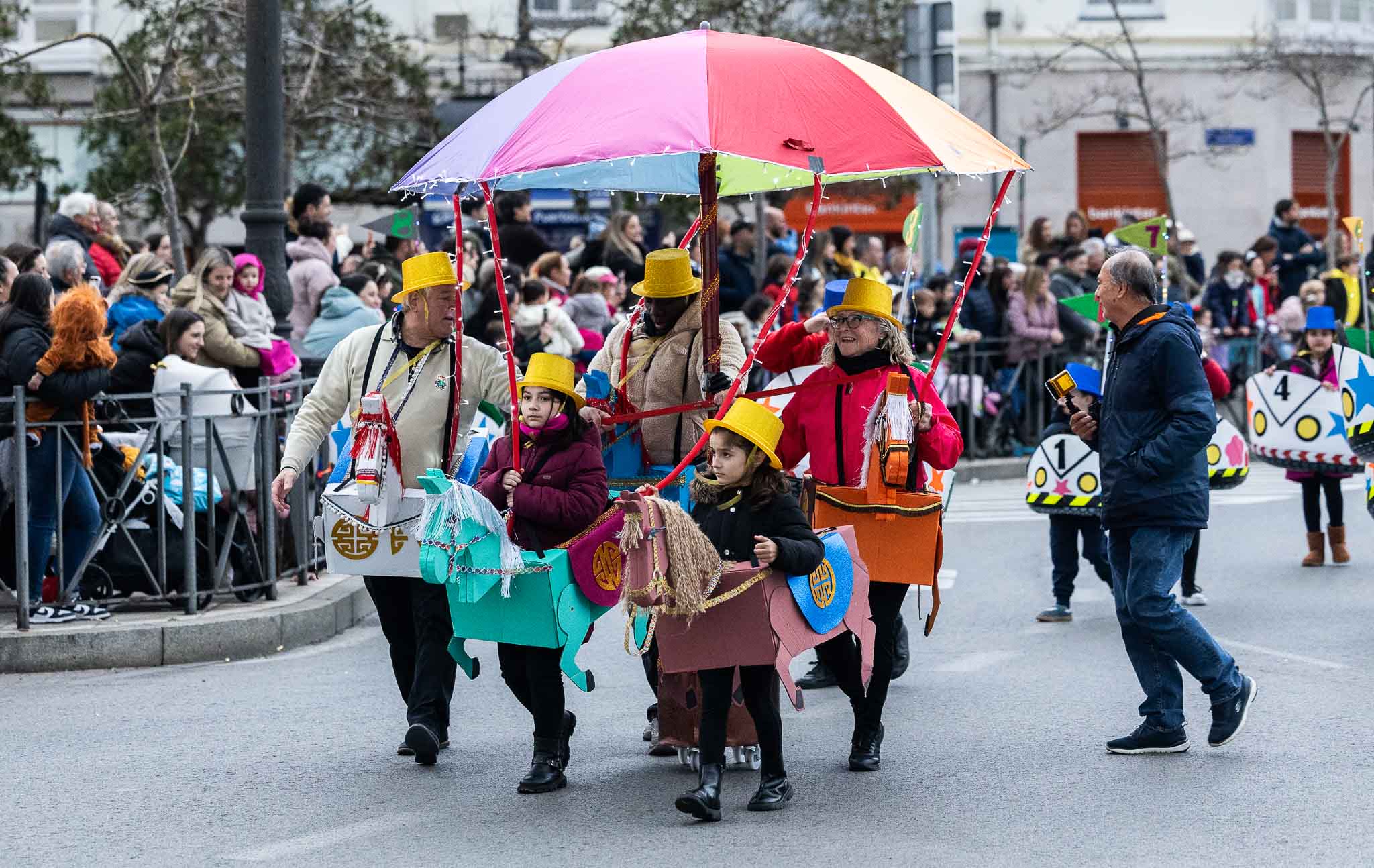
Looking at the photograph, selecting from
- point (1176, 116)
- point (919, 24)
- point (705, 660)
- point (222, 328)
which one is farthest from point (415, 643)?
point (1176, 116)

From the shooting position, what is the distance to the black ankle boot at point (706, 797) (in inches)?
237

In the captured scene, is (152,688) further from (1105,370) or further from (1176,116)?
(1176,116)

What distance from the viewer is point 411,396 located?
7.00m

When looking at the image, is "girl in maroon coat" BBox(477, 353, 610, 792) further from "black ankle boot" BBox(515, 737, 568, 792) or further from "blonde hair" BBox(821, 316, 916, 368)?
"blonde hair" BBox(821, 316, 916, 368)

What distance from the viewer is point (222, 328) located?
1057 cm

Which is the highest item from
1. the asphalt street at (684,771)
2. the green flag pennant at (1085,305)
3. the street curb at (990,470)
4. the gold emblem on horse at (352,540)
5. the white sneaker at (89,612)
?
the green flag pennant at (1085,305)

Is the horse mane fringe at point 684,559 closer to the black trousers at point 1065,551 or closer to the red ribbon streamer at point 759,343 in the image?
the red ribbon streamer at point 759,343

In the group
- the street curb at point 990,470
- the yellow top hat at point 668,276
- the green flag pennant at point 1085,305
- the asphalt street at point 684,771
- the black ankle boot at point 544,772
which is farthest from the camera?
the street curb at point 990,470

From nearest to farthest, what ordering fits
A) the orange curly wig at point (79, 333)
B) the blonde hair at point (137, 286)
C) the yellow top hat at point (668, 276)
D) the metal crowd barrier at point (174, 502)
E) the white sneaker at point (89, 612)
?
the yellow top hat at point (668, 276) → the orange curly wig at point (79, 333) → the metal crowd barrier at point (174, 502) → the white sneaker at point (89, 612) → the blonde hair at point (137, 286)

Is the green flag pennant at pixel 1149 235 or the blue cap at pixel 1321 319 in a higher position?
the green flag pennant at pixel 1149 235

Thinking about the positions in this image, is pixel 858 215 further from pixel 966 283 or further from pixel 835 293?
pixel 966 283

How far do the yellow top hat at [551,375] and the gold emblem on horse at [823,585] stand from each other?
1.00 metres

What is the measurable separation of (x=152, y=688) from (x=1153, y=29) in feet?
81.2

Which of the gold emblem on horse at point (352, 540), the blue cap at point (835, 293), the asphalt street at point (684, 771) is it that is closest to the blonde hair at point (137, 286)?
the asphalt street at point (684, 771)
